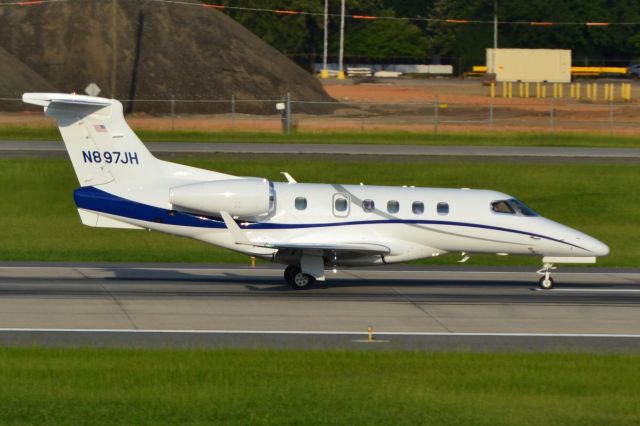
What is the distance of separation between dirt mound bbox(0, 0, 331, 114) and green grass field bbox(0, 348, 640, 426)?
181 feet

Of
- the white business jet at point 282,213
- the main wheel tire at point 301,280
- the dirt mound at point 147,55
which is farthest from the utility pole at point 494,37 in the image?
the main wheel tire at point 301,280

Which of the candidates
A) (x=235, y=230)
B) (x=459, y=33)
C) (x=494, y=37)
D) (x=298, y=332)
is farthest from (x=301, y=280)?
(x=459, y=33)

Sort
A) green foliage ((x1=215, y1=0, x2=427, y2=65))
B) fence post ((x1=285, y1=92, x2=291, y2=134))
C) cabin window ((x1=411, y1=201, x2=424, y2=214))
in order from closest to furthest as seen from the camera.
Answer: cabin window ((x1=411, y1=201, x2=424, y2=214))
fence post ((x1=285, y1=92, x2=291, y2=134))
green foliage ((x1=215, y1=0, x2=427, y2=65))

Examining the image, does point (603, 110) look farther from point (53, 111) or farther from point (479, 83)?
point (53, 111)

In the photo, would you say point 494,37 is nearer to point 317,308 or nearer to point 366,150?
point 366,150

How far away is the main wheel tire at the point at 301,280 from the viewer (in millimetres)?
28469

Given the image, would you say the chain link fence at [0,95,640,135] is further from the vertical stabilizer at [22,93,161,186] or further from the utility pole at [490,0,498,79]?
the vertical stabilizer at [22,93,161,186]

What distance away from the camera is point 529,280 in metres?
31.6

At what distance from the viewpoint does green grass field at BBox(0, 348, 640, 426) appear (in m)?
15.6

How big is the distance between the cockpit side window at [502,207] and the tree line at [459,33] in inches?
3743

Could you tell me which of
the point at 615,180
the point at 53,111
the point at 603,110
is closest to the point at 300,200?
the point at 53,111

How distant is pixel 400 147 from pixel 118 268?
22.1m

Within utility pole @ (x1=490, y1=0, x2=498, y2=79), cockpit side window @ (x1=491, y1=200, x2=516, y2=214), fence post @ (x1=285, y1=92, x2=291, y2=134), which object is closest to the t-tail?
cockpit side window @ (x1=491, y1=200, x2=516, y2=214)

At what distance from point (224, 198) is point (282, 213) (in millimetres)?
1531
